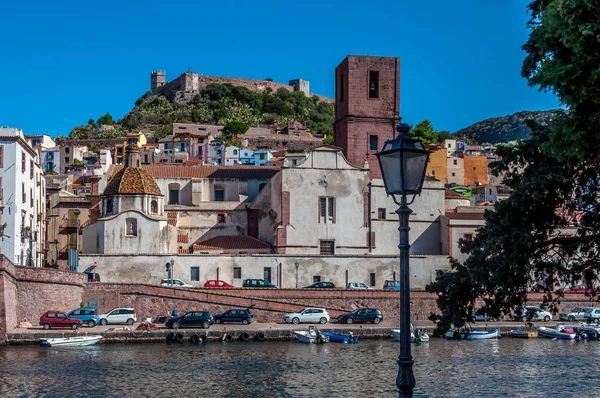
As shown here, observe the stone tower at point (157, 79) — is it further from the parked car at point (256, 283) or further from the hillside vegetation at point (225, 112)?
the parked car at point (256, 283)

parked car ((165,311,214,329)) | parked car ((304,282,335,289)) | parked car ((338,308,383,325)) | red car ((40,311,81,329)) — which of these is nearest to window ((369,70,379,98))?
parked car ((304,282,335,289))

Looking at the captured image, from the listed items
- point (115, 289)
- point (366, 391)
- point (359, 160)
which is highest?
point (359, 160)

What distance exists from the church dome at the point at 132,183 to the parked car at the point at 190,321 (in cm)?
1221

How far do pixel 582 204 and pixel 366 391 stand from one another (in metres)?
16.0

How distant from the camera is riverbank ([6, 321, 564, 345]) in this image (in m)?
46.0

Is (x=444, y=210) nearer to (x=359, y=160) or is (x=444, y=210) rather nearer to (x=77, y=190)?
(x=359, y=160)

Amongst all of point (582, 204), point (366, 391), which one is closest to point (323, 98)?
point (366, 391)

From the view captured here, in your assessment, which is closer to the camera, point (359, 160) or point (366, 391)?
point (366, 391)

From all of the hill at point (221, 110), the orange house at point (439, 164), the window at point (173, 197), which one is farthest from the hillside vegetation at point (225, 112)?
the window at point (173, 197)

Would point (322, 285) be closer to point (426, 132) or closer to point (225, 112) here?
point (426, 132)

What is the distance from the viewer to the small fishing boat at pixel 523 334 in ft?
173

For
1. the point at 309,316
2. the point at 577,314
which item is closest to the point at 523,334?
the point at 577,314

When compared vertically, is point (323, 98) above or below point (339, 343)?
above

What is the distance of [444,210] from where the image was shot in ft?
210
